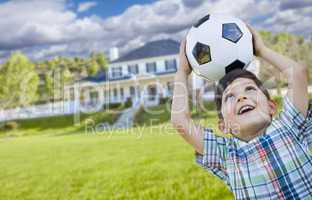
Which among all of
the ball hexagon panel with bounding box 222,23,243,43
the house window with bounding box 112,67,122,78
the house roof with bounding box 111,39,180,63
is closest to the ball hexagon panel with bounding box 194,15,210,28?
the ball hexagon panel with bounding box 222,23,243,43

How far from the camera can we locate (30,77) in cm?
4069

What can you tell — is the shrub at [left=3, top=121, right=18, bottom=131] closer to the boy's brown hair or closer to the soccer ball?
the soccer ball

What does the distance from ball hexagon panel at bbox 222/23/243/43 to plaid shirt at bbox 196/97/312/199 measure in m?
0.85

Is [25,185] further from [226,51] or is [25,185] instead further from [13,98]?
[13,98]

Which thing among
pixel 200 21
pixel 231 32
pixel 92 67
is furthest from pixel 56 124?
pixel 92 67

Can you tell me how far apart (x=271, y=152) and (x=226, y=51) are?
1113mm

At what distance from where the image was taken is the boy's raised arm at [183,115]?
2457 millimetres

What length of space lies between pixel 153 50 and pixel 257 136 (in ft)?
129

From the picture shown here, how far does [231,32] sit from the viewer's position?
10.5 feet

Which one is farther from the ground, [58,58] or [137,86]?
[58,58]

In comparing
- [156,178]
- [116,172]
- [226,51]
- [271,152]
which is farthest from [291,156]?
[116,172]

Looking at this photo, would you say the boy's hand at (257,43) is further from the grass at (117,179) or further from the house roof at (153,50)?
the house roof at (153,50)

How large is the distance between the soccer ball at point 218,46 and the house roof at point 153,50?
1435 inches

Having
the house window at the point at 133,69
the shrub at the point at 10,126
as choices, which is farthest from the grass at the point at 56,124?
the house window at the point at 133,69
